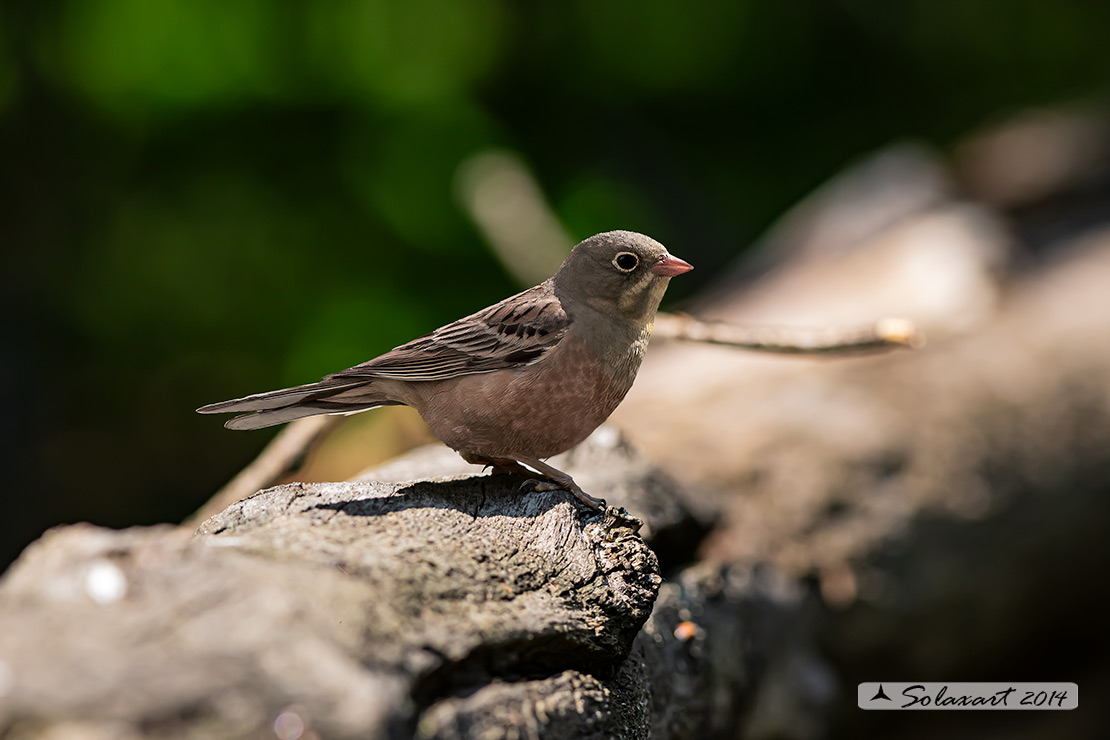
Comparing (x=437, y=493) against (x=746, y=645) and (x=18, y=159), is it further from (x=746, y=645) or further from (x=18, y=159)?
(x=18, y=159)

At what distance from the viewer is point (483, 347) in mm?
2691

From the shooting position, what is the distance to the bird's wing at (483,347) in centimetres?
265

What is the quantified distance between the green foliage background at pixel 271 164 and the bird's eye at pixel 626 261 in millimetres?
4696

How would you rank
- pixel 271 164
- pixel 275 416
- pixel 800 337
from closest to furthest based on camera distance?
pixel 275 416 → pixel 800 337 → pixel 271 164

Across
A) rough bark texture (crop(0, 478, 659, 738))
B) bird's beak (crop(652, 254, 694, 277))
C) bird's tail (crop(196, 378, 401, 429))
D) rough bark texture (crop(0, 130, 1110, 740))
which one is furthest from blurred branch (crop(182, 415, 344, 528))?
bird's beak (crop(652, 254, 694, 277))

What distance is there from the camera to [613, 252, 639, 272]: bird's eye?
107 inches

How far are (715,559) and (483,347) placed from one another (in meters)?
1.30

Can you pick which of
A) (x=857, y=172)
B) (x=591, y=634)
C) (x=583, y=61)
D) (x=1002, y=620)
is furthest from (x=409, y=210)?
(x=591, y=634)

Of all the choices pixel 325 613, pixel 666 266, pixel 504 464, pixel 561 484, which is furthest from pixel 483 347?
pixel 325 613

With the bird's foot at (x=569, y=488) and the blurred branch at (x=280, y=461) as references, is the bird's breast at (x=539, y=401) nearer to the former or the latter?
the bird's foot at (x=569, y=488)

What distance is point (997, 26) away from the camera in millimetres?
8398

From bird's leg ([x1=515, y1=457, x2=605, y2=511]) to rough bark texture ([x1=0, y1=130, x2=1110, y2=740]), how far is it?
0.14 ft

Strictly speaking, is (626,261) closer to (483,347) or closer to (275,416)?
(483,347)

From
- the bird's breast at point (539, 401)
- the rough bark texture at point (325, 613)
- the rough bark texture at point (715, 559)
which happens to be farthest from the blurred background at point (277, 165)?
the rough bark texture at point (325, 613)
